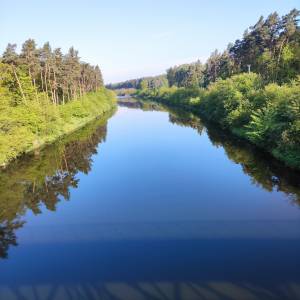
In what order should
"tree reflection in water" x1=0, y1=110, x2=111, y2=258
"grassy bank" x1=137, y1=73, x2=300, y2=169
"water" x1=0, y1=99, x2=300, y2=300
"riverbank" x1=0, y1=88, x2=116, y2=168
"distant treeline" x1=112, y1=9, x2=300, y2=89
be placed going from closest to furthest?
"water" x1=0, y1=99, x2=300, y2=300 < "tree reflection in water" x1=0, y1=110, x2=111, y2=258 < "grassy bank" x1=137, y1=73, x2=300, y2=169 < "riverbank" x1=0, y1=88, x2=116, y2=168 < "distant treeline" x1=112, y1=9, x2=300, y2=89

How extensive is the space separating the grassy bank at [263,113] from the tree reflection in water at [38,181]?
1909cm

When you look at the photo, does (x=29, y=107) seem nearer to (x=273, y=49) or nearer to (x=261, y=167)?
(x=261, y=167)

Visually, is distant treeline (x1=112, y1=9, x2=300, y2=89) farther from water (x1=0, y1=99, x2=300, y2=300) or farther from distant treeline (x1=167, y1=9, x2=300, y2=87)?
water (x1=0, y1=99, x2=300, y2=300)

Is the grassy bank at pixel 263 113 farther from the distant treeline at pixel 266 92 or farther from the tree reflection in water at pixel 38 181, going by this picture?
the tree reflection in water at pixel 38 181

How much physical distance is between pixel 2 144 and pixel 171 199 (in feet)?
59.0

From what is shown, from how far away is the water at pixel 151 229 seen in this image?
13.4 m

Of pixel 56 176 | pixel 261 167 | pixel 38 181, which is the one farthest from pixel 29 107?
pixel 261 167

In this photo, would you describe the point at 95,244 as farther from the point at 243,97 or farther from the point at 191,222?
the point at 243,97

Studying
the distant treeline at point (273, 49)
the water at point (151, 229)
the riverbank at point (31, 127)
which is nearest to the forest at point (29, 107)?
the riverbank at point (31, 127)

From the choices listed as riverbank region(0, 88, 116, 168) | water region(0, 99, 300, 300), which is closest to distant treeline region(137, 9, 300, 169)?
water region(0, 99, 300, 300)

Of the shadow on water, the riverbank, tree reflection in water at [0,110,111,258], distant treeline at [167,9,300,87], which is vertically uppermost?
distant treeline at [167,9,300,87]

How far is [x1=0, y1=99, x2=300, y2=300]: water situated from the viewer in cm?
1335

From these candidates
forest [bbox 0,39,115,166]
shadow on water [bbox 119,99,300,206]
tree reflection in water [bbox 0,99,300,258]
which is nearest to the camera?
tree reflection in water [bbox 0,99,300,258]

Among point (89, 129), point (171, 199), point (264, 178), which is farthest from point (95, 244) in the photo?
point (89, 129)
